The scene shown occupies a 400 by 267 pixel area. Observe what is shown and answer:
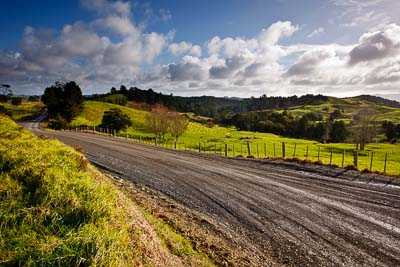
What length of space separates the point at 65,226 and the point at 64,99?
70.8m

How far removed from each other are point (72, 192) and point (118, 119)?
64624 millimetres

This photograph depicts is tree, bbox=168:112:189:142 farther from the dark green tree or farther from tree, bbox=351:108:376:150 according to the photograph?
the dark green tree

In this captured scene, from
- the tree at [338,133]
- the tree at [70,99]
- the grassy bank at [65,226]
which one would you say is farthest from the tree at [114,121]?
the tree at [338,133]

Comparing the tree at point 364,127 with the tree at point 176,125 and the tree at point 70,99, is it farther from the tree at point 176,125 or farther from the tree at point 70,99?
the tree at point 70,99

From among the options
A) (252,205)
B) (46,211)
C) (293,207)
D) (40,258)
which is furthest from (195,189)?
(40,258)

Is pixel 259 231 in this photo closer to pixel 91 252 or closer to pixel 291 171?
pixel 91 252

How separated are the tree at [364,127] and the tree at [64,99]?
69021 mm

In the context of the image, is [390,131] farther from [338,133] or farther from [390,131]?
[338,133]

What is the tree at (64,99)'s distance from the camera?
221 ft

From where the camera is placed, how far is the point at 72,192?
5.35 m

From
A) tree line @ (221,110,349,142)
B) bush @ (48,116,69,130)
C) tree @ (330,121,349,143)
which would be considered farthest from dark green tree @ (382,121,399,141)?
bush @ (48,116,69,130)

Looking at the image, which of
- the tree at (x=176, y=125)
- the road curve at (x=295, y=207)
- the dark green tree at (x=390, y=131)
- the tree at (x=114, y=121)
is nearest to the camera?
the road curve at (x=295, y=207)

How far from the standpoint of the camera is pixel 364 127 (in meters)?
61.9

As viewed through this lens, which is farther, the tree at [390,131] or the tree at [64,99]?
the tree at [390,131]
